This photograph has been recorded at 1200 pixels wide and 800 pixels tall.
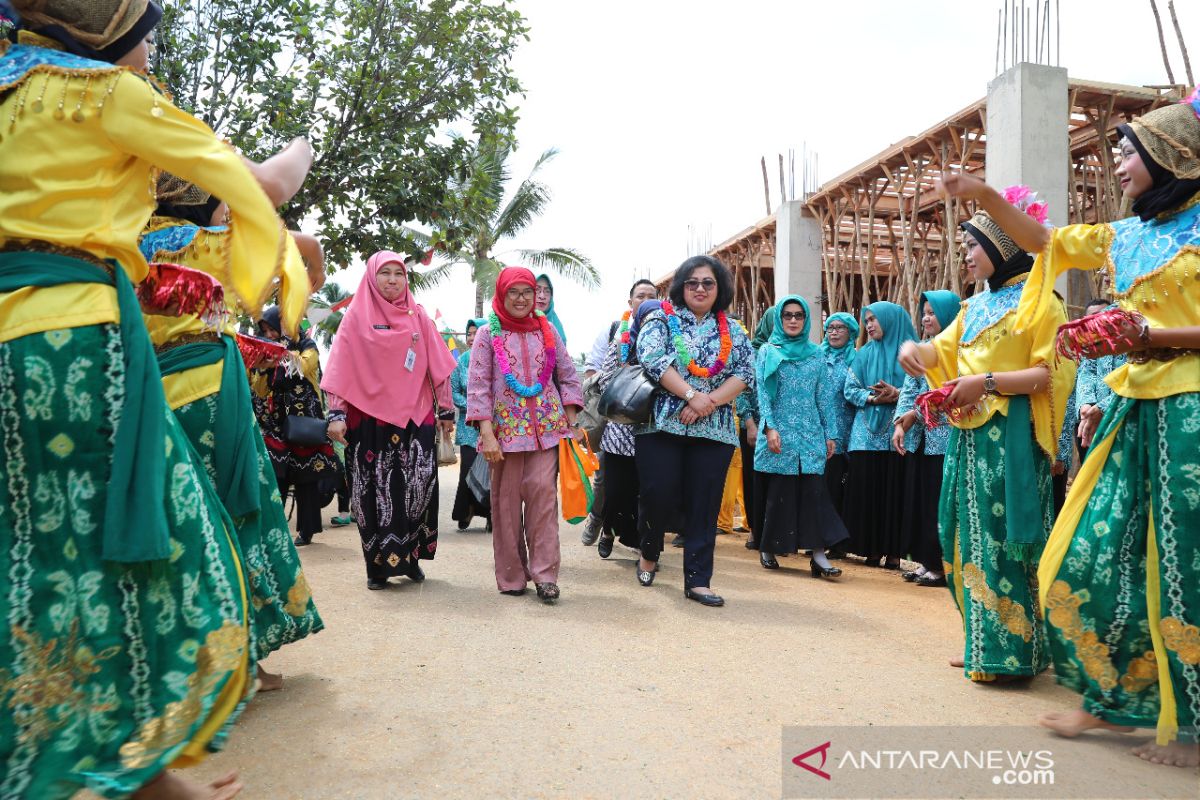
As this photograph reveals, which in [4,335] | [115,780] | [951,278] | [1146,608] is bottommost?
[115,780]

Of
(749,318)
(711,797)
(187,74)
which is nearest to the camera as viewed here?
(711,797)

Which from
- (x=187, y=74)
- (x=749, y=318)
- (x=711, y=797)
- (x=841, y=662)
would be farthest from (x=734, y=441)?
(x=749, y=318)

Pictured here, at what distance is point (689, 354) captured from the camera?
514 cm

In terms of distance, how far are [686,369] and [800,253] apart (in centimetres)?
920

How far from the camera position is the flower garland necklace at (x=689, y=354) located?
16.8 feet

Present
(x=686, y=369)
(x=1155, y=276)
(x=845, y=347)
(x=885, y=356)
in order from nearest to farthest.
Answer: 1. (x=1155, y=276)
2. (x=686, y=369)
3. (x=885, y=356)
4. (x=845, y=347)

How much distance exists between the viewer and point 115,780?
188cm

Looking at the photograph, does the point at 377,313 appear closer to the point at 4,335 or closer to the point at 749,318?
the point at 4,335

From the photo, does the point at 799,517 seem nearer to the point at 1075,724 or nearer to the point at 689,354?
the point at 689,354

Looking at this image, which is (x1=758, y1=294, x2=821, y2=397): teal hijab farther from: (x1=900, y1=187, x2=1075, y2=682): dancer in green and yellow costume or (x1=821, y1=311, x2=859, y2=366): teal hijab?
(x1=900, y1=187, x2=1075, y2=682): dancer in green and yellow costume

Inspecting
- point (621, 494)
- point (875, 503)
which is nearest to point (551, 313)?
point (621, 494)

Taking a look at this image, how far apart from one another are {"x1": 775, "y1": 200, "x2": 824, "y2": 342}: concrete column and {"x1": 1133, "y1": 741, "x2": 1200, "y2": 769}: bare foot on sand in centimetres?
1123

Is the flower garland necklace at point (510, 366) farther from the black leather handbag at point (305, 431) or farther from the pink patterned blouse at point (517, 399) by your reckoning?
the black leather handbag at point (305, 431)

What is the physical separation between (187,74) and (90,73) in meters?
6.78
